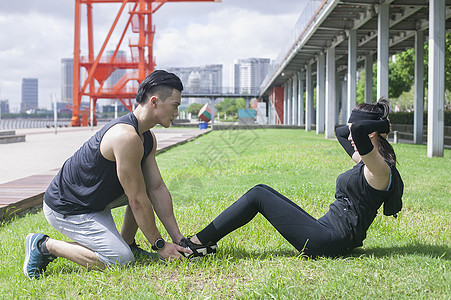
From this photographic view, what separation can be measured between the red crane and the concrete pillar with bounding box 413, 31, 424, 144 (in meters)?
27.9

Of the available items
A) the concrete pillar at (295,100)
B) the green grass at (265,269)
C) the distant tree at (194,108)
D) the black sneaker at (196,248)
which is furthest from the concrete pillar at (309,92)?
the distant tree at (194,108)

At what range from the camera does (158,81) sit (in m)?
3.04

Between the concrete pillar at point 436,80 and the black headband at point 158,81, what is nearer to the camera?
the black headband at point 158,81

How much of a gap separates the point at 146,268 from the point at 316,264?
1.14 metres

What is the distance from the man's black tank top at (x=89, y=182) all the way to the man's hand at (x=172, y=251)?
1.63 ft

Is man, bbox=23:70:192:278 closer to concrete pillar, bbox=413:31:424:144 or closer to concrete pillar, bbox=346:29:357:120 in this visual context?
concrete pillar, bbox=413:31:424:144

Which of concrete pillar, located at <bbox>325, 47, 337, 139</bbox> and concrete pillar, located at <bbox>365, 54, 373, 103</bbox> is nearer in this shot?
concrete pillar, located at <bbox>325, 47, 337, 139</bbox>

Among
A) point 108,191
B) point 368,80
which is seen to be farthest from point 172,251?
point 368,80

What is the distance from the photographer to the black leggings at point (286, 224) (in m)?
3.12

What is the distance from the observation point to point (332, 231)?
313 cm

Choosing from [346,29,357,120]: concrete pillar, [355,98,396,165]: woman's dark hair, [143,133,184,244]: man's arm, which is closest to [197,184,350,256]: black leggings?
[143,133,184,244]: man's arm

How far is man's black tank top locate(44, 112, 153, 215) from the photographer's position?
310cm

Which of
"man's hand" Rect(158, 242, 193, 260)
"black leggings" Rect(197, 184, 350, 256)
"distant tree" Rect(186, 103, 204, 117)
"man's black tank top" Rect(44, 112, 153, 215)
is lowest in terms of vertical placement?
"man's hand" Rect(158, 242, 193, 260)

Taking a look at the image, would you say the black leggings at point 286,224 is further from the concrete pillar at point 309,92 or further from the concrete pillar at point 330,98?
the concrete pillar at point 309,92
